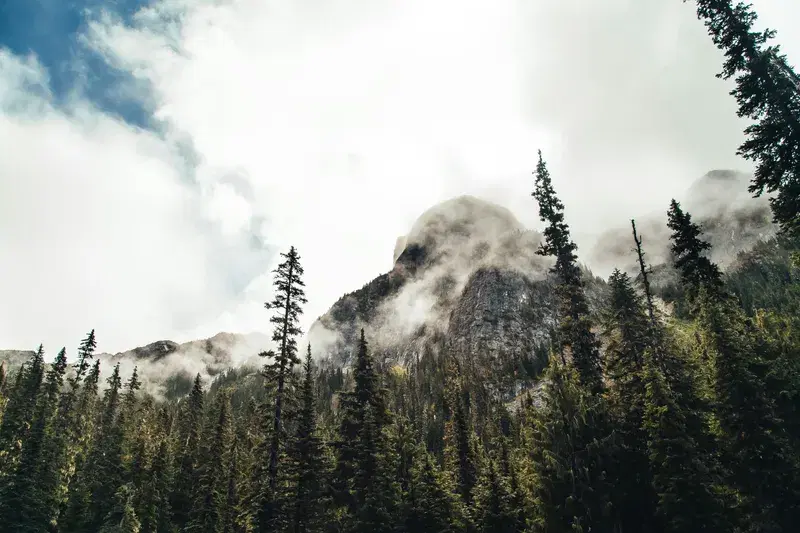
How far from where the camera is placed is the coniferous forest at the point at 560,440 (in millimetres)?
19797

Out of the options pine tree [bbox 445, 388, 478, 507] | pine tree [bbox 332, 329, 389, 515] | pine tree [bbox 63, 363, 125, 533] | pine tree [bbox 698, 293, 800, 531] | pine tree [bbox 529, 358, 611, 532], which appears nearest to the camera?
pine tree [bbox 529, 358, 611, 532]

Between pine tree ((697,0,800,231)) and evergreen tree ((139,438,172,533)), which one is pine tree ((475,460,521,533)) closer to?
pine tree ((697,0,800,231))

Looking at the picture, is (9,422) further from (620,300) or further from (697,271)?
(697,271)

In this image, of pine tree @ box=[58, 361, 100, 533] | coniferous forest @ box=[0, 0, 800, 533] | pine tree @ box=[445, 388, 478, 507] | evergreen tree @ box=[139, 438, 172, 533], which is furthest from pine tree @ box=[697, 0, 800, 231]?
pine tree @ box=[58, 361, 100, 533]

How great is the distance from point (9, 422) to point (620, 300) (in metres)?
65.6

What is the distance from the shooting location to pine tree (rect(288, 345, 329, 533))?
98.2 ft

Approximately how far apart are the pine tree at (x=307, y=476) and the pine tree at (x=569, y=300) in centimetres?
1734

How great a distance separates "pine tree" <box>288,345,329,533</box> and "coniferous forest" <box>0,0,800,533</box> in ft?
0.45

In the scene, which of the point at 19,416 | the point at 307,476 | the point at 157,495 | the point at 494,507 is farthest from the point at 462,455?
the point at 19,416

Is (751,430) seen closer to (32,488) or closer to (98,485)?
(32,488)

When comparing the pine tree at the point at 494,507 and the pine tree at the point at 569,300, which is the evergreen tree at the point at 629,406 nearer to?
the pine tree at the point at 569,300

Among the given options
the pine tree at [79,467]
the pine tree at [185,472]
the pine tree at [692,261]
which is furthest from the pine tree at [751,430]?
the pine tree at [79,467]

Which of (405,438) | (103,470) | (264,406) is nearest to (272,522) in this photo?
(264,406)

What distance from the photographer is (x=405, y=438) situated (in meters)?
34.9
